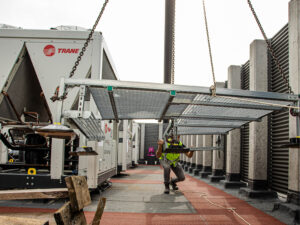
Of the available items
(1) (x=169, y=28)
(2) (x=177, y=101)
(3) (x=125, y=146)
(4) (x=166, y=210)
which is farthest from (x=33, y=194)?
(3) (x=125, y=146)

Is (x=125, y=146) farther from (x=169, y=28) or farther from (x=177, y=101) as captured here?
(x=177, y=101)

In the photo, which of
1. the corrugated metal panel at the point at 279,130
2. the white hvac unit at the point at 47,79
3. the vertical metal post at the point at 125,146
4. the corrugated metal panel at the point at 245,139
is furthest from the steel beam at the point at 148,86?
the vertical metal post at the point at 125,146

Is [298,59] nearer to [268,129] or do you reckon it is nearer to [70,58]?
Result: [268,129]

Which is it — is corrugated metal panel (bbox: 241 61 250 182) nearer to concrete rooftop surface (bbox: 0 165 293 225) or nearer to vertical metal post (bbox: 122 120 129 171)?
concrete rooftop surface (bbox: 0 165 293 225)

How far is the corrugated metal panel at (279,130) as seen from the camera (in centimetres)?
601

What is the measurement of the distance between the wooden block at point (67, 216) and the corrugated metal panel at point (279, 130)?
17.6 feet

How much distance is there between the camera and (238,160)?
8.41 meters

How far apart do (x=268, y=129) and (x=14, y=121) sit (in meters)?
6.57

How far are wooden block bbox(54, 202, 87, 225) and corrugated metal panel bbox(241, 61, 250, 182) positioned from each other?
274 inches

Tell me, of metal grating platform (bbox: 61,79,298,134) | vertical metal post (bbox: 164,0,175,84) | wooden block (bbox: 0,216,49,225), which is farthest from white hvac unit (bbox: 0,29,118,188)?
wooden block (bbox: 0,216,49,225)

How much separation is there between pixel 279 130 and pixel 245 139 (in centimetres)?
209

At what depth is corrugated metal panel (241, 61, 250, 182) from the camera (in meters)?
8.13

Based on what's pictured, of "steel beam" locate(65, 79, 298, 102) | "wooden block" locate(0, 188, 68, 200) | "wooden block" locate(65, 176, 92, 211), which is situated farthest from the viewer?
"steel beam" locate(65, 79, 298, 102)

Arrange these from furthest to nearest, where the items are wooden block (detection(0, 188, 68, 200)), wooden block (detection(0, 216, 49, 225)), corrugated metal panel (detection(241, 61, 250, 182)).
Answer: corrugated metal panel (detection(241, 61, 250, 182)) < wooden block (detection(0, 188, 68, 200)) < wooden block (detection(0, 216, 49, 225))
